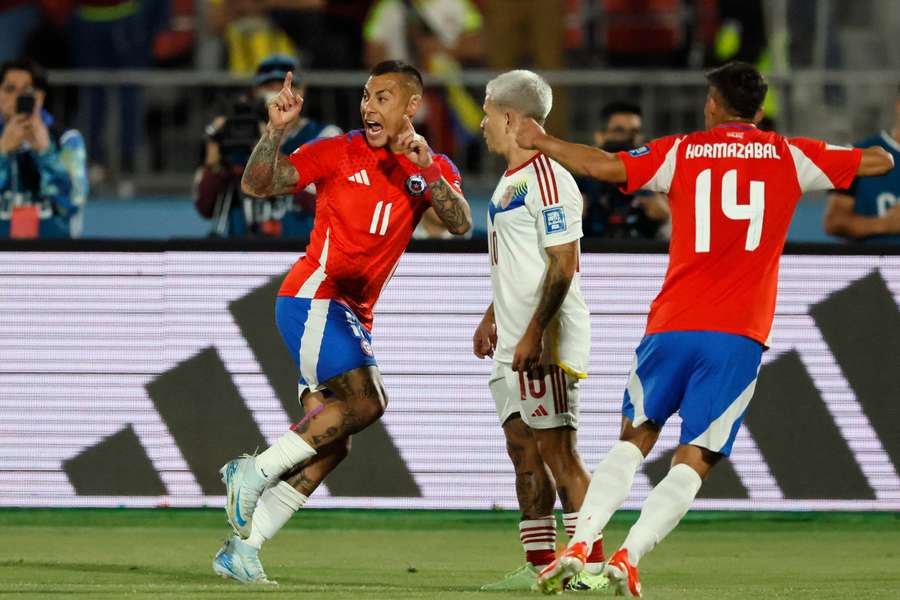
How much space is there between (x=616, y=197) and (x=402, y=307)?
1631mm

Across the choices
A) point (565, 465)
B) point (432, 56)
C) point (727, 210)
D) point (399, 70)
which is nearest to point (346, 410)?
point (565, 465)

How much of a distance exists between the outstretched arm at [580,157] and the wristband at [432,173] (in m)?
0.65

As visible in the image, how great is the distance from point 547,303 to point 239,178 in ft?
13.3

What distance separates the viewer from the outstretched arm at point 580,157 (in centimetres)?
679

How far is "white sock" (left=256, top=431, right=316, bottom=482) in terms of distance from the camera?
25.0 feet

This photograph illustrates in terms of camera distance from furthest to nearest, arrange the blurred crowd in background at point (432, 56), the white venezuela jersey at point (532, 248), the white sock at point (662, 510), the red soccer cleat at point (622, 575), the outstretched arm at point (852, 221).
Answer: the blurred crowd in background at point (432, 56), the outstretched arm at point (852, 221), the white venezuela jersey at point (532, 248), the white sock at point (662, 510), the red soccer cleat at point (622, 575)

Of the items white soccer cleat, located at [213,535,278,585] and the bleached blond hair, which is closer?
the bleached blond hair

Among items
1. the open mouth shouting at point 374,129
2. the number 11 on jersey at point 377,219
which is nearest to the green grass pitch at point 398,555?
the number 11 on jersey at point 377,219

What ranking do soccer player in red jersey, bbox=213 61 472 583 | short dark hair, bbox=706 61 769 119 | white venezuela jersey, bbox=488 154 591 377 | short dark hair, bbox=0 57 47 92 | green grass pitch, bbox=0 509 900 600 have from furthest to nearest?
1. short dark hair, bbox=0 57 47 92
2. soccer player in red jersey, bbox=213 61 472 583
3. white venezuela jersey, bbox=488 154 591 377
4. green grass pitch, bbox=0 509 900 600
5. short dark hair, bbox=706 61 769 119

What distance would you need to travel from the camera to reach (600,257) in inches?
386

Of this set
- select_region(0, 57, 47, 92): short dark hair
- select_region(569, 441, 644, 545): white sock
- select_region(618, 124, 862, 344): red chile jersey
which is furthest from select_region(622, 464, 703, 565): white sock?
select_region(0, 57, 47, 92): short dark hair

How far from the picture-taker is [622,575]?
6.48 m

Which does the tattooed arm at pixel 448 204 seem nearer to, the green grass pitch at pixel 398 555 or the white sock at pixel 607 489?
the white sock at pixel 607 489

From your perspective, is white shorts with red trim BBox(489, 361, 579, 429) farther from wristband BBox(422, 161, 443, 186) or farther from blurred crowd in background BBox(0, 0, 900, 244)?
blurred crowd in background BBox(0, 0, 900, 244)
